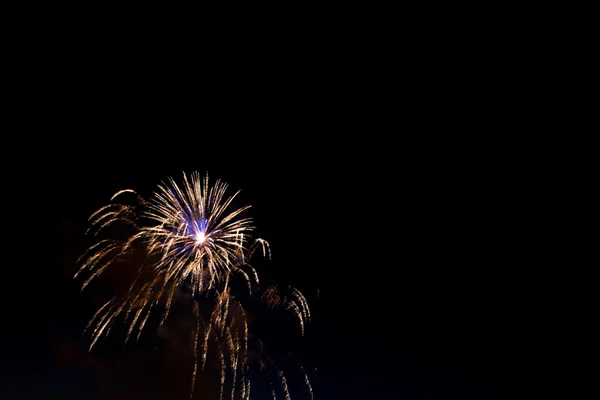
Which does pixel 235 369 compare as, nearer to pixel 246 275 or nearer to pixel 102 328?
pixel 246 275

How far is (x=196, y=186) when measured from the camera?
20.0 metres

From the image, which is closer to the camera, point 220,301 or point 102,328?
point 102,328

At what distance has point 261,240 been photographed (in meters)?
20.8

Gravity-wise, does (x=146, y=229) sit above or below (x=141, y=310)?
above

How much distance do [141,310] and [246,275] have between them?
3.60 m

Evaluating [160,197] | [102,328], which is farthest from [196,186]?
[102,328]

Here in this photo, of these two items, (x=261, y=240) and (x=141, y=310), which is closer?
(x=141, y=310)

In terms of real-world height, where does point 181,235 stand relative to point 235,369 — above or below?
above

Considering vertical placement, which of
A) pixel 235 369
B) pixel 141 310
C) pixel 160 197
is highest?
pixel 160 197

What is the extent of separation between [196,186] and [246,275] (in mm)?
3433

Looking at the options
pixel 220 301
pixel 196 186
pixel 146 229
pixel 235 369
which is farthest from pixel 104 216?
pixel 235 369

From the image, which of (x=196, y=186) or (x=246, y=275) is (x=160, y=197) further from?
(x=246, y=275)

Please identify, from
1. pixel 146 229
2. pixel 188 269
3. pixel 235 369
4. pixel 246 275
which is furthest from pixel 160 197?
pixel 235 369

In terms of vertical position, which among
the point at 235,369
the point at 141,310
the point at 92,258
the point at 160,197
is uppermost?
the point at 160,197
